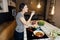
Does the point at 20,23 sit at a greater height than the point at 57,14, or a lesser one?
greater

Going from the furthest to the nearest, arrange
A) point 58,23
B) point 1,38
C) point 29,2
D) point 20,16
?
point 29,2 → point 58,23 → point 1,38 → point 20,16

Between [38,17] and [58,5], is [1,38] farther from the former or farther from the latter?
[58,5]

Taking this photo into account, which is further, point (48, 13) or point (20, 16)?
point (48, 13)

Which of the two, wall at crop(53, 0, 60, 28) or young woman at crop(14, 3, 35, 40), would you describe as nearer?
young woman at crop(14, 3, 35, 40)

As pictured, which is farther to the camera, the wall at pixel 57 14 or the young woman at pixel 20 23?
the wall at pixel 57 14

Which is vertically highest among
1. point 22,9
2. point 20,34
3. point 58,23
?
point 22,9

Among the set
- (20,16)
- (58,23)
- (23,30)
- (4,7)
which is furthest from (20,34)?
(58,23)

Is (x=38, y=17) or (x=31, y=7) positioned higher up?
(x=31, y=7)

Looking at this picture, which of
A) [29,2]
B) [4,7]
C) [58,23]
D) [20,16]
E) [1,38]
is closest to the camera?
[20,16]

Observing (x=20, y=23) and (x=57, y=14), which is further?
(x=57, y=14)

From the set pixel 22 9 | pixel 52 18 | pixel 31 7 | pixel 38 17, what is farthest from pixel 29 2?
pixel 22 9

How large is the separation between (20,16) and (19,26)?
238 millimetres

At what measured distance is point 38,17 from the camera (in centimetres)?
634

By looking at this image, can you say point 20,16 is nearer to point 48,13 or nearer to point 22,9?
point 22,9
